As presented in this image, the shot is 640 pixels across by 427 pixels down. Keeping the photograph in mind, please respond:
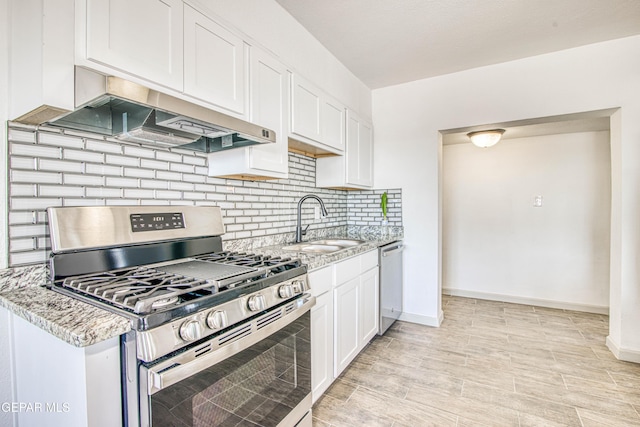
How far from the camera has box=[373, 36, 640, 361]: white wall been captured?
2.46 m

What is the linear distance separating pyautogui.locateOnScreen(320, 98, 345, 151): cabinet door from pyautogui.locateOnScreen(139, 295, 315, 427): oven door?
1.43 metres

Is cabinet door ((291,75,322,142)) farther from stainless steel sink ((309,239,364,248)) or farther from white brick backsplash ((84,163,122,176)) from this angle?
white brick backsplash ((84,163,122,176))

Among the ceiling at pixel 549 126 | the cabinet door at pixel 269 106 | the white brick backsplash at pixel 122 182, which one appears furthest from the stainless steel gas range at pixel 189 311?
the ceiling at pixel 549 126

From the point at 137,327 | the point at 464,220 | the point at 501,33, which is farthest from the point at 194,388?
the point at 464,220

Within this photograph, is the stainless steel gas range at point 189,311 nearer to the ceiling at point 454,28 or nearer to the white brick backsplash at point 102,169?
the white brick backsplash at point 102,169

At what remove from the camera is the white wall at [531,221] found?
12.0ft

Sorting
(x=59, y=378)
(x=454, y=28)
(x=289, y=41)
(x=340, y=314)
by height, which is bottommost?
(x=340, y=314)

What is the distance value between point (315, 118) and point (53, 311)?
1.93 m

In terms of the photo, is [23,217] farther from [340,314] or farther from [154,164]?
[340,314]

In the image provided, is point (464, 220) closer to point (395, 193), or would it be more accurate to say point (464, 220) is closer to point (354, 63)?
point (395, 193)

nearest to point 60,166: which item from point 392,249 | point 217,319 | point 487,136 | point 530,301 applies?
point 217,319

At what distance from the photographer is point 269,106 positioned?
1901mm

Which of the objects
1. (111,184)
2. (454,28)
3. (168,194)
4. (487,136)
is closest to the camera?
(111,184)

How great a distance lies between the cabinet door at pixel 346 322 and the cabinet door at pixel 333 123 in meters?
1.14
